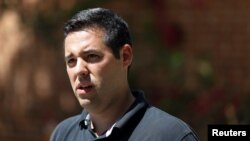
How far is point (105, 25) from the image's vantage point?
2.42 metres

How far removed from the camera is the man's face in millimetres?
2340

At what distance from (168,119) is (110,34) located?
15.5 inches

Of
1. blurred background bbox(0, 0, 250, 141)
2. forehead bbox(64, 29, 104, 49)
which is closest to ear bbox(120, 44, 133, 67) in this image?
forehead bbox(64, 29, 104, 49)

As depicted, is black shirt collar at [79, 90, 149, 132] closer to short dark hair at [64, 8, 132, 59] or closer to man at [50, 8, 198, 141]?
man at [50, 8, 198, 141]

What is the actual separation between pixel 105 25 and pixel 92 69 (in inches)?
7.3

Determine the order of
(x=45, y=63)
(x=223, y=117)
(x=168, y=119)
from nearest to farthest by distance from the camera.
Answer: (x=168, y=119), (x=223, y=117), (x=45, y=63)

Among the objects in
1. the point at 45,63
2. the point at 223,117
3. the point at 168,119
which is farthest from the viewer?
the point at 45,63

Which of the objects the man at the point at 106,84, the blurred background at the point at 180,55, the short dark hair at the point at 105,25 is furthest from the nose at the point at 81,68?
the blurred background at the point at 180,55

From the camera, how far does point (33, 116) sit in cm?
560

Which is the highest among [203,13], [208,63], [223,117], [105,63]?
[105,63]

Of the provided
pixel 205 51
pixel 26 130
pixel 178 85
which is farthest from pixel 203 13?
pixel 26 130

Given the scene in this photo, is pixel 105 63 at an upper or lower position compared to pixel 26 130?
upper

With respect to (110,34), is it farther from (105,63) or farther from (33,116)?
(33,116)

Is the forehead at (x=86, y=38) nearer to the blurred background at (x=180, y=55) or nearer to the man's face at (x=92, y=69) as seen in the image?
the man's face at (x=92, y=69)
